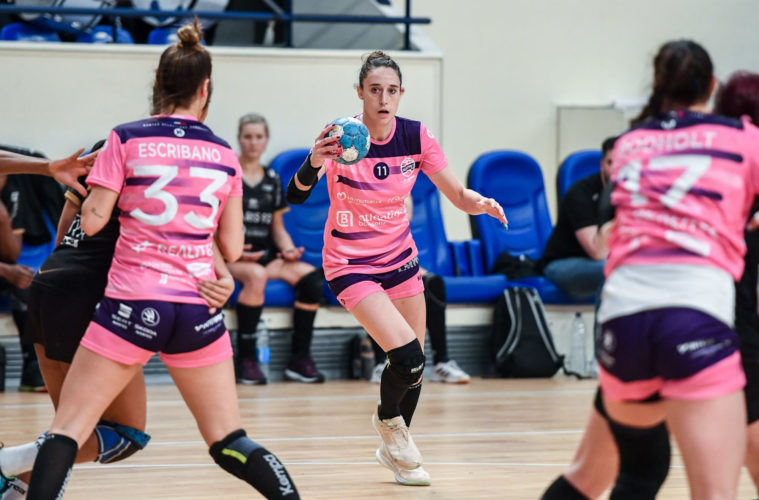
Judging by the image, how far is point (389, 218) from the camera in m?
4.69

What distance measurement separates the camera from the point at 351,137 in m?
4.33

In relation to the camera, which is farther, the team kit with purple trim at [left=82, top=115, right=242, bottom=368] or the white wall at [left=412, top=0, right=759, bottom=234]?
the white wall at [left=412, top=0, right=759, bottom=234]

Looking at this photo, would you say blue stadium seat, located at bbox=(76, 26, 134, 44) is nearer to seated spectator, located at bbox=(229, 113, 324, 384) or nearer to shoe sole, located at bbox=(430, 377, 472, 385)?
seated spectator, located at bbox=(229, 113, 324, 384)

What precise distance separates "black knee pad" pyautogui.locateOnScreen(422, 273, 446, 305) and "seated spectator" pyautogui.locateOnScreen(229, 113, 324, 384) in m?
0.84

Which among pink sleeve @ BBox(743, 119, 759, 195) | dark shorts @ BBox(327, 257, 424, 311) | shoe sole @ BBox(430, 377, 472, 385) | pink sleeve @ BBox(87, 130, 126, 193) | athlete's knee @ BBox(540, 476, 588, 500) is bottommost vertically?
shoe sole @ BBox(430, 377, 472, 385)

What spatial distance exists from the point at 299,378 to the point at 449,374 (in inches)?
46.7

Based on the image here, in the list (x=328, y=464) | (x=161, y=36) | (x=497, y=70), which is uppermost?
(x=161, y=36)

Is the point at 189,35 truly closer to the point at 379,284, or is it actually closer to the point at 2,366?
the point at 379,284

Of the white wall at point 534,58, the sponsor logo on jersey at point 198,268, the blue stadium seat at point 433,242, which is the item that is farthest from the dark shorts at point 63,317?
the white wall at point 534,58

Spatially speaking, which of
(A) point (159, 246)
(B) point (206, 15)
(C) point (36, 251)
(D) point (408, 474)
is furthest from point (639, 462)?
(B) point (206, 15)

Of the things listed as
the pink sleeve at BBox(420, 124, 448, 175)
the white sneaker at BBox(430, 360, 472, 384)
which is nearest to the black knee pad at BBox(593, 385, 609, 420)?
the pink sleeve at BBox(420, 124, 448, 175)

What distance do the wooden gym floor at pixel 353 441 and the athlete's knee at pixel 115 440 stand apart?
804mm

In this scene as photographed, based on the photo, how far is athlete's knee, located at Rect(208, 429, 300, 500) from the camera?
10.3ft

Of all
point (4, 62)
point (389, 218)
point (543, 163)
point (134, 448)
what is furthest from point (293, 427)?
point (543, 163)
